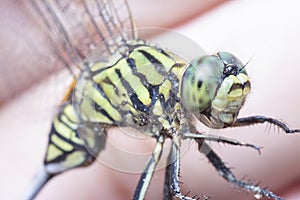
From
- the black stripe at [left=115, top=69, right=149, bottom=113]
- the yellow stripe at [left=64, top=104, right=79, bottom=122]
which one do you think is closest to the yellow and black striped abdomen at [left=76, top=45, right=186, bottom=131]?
the black stripe at [left=115, top=69, right=149, bottom=113]

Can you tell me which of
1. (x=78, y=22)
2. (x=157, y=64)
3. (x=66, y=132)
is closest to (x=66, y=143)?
(x=66, y=132)

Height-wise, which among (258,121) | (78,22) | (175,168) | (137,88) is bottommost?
(175,168)

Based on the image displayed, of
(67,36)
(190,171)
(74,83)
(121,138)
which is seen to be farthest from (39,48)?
(190,171)

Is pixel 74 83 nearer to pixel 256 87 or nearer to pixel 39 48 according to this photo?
pixel 39 48

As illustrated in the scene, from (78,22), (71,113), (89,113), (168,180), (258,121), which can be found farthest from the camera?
(78,22)

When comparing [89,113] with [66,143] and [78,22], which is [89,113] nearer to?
[66,143]

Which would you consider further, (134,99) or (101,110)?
(101,110)

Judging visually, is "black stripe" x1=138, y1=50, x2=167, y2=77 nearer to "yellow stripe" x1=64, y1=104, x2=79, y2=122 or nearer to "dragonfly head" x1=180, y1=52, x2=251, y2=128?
"dragonfly head" x1=180, y1=52, x2=251, y2=128
